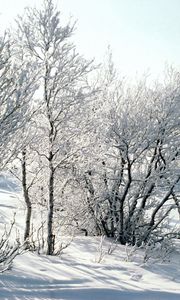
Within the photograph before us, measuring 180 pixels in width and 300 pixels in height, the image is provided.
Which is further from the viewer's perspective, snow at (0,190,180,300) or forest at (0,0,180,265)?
forest at (0,0,180,265)

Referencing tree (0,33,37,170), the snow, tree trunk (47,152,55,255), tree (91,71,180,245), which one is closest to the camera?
tree (0,33,37,170)

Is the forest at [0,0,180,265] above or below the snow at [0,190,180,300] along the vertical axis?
above

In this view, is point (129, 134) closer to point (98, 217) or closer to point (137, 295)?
point (98, 217)

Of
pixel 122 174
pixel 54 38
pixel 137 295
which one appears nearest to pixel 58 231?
pixel 122 174

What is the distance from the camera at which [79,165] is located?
42.3 ft

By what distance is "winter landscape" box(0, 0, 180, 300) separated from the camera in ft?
20.7

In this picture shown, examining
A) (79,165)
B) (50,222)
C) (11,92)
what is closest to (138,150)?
(79,165)

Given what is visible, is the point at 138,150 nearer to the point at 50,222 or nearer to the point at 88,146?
the point at 88,146

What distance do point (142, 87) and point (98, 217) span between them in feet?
17.4

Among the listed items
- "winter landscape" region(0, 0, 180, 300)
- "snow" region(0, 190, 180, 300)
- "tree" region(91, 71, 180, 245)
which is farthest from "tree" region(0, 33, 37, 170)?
"tree" region(91, 71, 180, 245)

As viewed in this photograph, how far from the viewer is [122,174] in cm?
1474

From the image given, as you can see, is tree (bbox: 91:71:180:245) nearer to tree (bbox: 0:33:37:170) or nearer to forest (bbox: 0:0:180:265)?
forest (bbox: 0:0:180:265)

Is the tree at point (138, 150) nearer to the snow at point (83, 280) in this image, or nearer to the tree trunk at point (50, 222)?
the tree trunk at point (50, 222)

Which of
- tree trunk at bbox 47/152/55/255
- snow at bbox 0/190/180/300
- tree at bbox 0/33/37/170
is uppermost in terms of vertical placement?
tree at bbox 0/33/37/170
